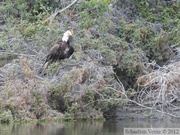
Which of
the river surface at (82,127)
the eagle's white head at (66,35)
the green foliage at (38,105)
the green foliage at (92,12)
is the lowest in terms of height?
the river surface at (82,127)

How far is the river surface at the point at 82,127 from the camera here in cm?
1463

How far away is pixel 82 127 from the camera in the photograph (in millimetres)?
15812

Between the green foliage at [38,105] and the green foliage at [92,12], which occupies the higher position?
the green foliage at [92,12]

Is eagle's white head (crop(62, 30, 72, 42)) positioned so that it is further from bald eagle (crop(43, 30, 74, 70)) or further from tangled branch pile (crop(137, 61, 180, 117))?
tangled branch pile (crop(137, 61, 180, 117))

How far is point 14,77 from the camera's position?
1762 cm

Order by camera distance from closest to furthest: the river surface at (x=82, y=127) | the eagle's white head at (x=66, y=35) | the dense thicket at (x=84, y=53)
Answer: the river surface at (x=82, y=127) → the dense thicket at (x=84, y=53) → the eagle's white head at (x=66, y=35)

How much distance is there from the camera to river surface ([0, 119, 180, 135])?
48.0 ft

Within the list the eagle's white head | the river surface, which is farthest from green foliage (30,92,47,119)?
the eagle's white head

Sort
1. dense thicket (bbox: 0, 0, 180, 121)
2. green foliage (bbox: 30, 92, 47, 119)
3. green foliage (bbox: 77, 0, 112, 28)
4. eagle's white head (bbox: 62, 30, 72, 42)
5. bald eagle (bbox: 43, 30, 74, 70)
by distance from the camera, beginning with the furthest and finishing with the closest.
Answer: green foliage (bbox: 77, 0, 112, 28)
eagle's white head (bbox: 62, 30, 72, 42)
bald eagle (bbox: 43, 30, 74, 70)
dense thicket (bbox: 0, 0, 180, 121)
green foliage (bbox: 30, 92, 47, 119)

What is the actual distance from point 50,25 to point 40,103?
311 centimetres

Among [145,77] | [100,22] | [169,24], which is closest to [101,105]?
Result: [145,77]

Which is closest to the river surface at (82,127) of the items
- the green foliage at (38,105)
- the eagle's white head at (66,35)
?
the green foliage at (38,105)

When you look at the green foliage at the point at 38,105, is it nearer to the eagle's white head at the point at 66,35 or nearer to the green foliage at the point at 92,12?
the eagle's white head at the point at 66,35

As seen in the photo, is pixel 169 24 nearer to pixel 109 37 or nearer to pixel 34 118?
pixel 109 37
